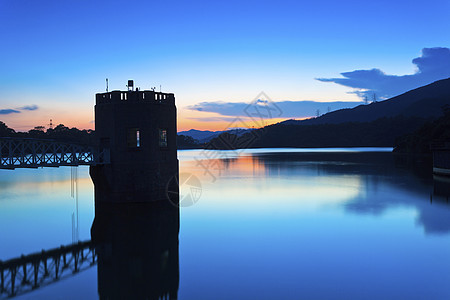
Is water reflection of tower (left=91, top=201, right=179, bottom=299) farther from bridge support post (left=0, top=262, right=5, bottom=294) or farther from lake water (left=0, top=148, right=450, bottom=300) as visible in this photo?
bridge support post (left=0, top=262, right=5, bottom=294)

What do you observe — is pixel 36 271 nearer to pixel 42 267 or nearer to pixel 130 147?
pixel 42 267

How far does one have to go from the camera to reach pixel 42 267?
12.9 m

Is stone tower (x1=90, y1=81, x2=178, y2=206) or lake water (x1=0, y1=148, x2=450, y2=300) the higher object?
stone tower (x1=90, y1=81, x2=178, y2=206)

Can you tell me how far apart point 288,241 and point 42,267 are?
9.94m

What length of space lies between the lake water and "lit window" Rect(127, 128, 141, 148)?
5252 mm

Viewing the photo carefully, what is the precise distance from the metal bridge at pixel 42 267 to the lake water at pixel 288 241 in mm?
535

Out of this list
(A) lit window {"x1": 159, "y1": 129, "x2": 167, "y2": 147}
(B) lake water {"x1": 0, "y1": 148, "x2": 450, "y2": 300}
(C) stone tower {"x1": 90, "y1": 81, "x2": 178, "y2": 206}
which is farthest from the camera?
(A) lit window {"x1": 159, "y1": 129, "x2": 167, "y2": 147}

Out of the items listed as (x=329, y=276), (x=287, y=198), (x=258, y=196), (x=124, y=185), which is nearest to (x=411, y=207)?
(x=287, y=198)

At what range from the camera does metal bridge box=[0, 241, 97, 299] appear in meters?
11.2

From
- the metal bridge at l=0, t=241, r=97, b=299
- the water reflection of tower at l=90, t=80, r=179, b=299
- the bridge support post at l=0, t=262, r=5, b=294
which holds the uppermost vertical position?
the water reflection of tower at l=90, t=80, r=179, b=299

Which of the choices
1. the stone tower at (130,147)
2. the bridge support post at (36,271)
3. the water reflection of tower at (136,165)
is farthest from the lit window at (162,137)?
the bridge support post at (36,271)

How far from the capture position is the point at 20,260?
1372 cm

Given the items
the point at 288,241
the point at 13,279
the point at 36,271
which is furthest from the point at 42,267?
the point at 288,241

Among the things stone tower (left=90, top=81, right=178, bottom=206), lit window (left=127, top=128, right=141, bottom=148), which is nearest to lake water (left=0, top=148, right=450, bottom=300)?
stone tower (left=90, top=81, right=178, bottom=206)
